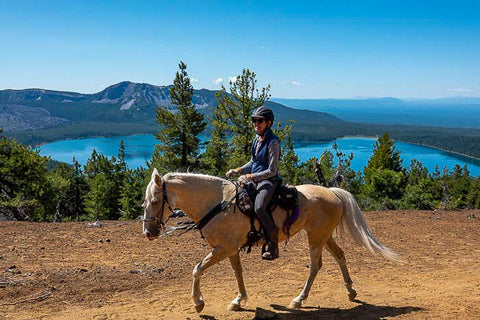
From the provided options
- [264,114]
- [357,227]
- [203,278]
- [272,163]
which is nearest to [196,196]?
[272,163]

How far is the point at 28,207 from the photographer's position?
2155 centimetres

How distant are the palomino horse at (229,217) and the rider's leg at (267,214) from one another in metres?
0.23

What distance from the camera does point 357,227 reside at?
6.05 m

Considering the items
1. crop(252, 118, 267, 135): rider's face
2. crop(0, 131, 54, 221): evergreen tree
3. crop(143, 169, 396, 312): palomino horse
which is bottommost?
crop(0, 131, 54, 221): evergreen tree

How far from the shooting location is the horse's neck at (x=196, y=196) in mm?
5102

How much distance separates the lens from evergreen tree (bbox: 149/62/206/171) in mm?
26641

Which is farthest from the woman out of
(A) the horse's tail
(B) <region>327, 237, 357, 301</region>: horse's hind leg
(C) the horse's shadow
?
(A) the horse's tail

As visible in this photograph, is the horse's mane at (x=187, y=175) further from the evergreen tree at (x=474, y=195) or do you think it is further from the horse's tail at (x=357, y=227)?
the evergreen tree at (x=474, y=195)

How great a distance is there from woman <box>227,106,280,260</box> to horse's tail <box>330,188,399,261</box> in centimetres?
161

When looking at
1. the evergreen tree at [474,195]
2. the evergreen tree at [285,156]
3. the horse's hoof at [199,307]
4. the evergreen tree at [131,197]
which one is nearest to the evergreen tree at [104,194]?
the evergreen tree at [131,197]

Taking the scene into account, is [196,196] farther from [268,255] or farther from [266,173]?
[268,255]

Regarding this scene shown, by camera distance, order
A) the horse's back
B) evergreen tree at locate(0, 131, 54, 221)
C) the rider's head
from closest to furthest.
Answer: the rider's head < the horse's back < evergreen tree at locate(0, 131, 54, 221)

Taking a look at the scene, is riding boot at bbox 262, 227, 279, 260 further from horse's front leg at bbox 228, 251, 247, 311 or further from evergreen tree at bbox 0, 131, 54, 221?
evergreen tree at bbox 0, 131, 54, 221

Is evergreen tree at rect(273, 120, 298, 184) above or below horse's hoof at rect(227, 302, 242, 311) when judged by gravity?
above
